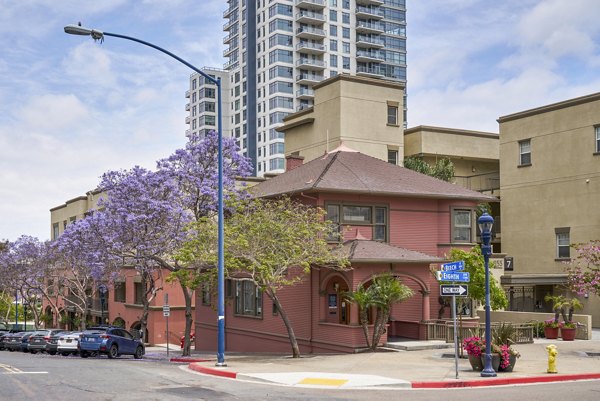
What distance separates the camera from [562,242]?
44656 mm

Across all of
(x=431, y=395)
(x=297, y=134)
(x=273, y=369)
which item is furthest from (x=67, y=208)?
(x=431, y=395)

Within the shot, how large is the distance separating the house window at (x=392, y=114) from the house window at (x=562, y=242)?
16.5 m

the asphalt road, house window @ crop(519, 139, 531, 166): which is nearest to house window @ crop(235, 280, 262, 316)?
the asphalt road

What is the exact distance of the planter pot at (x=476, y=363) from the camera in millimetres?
21328

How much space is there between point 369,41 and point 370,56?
2545 mm

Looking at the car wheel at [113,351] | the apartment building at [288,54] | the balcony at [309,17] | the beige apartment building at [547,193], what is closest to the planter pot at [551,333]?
the beige apartment building at [547,193]

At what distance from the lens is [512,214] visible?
47.9 meters

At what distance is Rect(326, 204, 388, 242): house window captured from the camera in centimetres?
3222

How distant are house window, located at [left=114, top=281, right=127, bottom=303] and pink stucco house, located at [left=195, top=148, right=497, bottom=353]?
2387 centimetres

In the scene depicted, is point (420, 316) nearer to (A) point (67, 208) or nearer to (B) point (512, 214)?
(B) point (512, 214)

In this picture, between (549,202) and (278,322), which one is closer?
(278,322)

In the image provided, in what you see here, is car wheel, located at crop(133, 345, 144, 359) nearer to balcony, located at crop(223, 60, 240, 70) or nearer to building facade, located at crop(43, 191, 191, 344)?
building facade, located at crop(43, 191, 191, 344)

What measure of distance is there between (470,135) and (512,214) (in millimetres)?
11228

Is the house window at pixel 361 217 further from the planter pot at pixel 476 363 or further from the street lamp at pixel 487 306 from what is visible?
the street lamp at pixel 487 306
